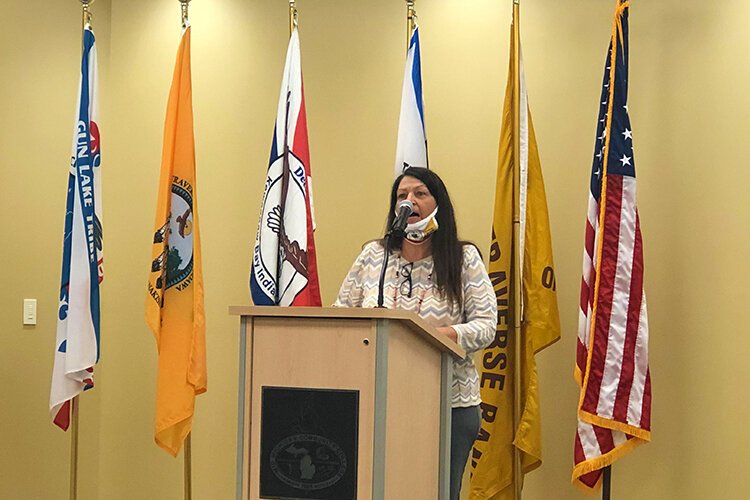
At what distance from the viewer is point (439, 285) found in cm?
276

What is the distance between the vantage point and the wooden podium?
2.18m

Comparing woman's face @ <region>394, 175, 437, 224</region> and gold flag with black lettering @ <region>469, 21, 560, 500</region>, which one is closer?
woman's face @ <region>394, 175, 437, 224</region>

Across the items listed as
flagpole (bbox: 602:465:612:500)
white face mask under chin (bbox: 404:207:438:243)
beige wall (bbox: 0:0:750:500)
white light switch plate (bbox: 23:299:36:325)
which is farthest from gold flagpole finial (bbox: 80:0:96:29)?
flagpole (bbox: 602:465:612:500)

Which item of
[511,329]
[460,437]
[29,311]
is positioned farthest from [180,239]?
[460,437]

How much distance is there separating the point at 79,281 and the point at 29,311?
16.0 inches

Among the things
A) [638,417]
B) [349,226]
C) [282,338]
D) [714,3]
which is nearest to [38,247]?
[349,226]

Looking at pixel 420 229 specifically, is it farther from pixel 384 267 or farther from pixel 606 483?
pixel 606 483

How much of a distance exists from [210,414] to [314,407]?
209 cm

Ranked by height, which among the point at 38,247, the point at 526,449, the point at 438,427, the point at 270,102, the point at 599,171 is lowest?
the point at 526,449

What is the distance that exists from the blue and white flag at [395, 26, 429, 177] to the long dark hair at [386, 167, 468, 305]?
74 cm

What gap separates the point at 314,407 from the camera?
86.9 inches

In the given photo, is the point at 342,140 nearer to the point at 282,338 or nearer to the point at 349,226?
the point at 349,226

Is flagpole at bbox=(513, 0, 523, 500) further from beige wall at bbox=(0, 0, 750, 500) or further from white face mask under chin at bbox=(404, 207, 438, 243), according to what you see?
white face mask under chin at bbox=(404, 207, 438, 243)

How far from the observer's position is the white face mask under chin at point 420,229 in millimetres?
2785
